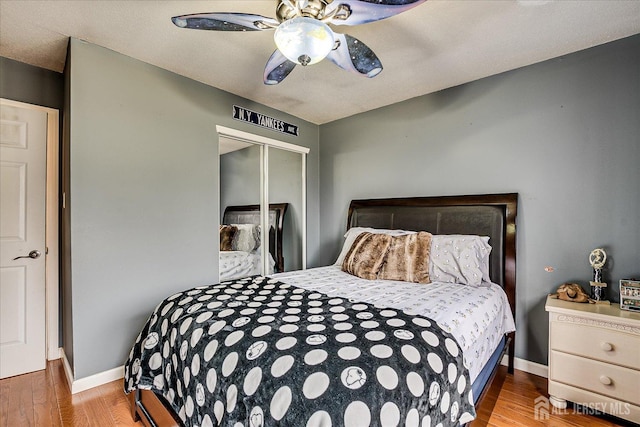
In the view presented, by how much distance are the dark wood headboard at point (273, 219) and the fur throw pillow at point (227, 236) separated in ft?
0.27

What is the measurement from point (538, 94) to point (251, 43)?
89.0 inches

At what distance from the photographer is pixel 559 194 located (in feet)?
7.43

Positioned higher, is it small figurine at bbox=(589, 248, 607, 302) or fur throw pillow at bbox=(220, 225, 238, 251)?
fur throw pillow at bbox=(220, 225, 238, 251)

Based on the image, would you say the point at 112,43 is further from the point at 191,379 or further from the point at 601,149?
the point at 601,149

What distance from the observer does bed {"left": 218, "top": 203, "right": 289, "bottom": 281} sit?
9.71 feet

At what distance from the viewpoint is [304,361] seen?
103cm

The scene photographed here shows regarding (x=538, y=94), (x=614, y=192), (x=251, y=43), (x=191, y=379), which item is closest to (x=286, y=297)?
(x=191, y=379)

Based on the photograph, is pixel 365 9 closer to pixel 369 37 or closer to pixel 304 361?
pixel 369 37

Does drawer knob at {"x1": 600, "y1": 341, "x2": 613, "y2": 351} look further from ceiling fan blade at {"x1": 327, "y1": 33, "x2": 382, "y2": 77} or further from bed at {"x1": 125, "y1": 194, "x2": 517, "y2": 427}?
ceiling fan blade at {"x1": 327, "y1": 33, "x2": 382, "y2": 77}

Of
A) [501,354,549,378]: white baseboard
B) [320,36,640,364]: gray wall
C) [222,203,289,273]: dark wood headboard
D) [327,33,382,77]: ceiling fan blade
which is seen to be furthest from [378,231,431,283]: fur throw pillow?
[222,203,289,273]: dark wood headboard

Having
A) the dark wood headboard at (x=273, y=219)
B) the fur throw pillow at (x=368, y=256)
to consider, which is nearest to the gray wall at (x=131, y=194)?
the dark wood headboard at (x=273, y=219)

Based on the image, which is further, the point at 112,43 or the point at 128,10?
the point at 112,43

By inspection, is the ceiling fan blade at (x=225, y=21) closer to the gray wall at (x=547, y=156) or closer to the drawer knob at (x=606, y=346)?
the gray wall at (x=547, y=156)

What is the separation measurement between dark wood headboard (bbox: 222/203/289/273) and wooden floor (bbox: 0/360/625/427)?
1.67m
